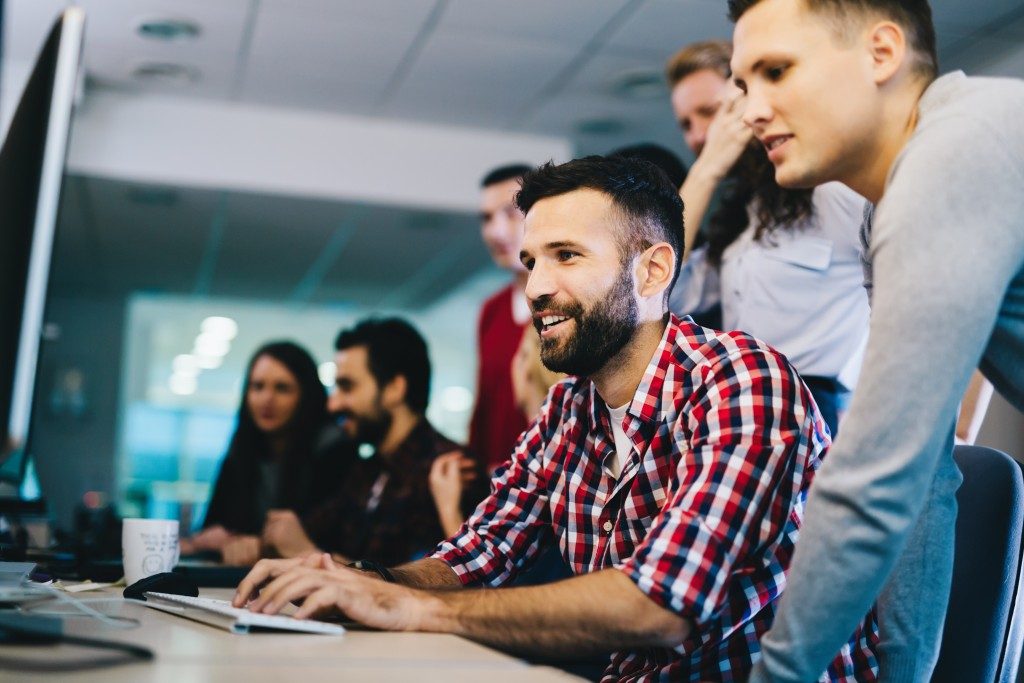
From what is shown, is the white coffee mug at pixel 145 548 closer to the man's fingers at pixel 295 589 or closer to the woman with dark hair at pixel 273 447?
the man's fingers at pixel 295 589

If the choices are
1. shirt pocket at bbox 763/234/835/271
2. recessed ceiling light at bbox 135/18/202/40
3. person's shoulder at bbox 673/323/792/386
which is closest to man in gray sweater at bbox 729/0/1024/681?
person's shoulder at bbox 673/323/792/386

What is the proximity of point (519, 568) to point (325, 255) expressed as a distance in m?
5.66

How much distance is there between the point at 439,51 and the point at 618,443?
9.72ft

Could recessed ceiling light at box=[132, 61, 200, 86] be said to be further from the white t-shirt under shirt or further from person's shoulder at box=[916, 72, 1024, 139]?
person's shoulder at box=[916, 72, 1024, 139]

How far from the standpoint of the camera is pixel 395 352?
10.2 feet

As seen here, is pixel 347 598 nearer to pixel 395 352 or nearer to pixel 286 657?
pixel 286 657

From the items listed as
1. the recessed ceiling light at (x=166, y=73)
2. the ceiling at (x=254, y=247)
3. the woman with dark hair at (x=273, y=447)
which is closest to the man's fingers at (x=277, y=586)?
the woman with dark hair at (x=273, y=447)

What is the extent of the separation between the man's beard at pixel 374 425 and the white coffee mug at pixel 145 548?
1.40 m

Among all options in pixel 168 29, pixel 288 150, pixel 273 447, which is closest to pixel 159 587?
pixel 273 447

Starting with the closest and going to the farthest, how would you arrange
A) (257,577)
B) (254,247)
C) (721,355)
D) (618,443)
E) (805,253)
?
(257,577) → (721,355) → (618,443) → (805,253) → (254,247)

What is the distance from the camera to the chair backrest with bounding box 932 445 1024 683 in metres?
1.22

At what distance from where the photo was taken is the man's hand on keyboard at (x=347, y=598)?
3.55ft

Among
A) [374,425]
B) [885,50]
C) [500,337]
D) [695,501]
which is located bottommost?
[695,501]

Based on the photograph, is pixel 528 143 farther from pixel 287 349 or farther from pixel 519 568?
pixel 519 568
